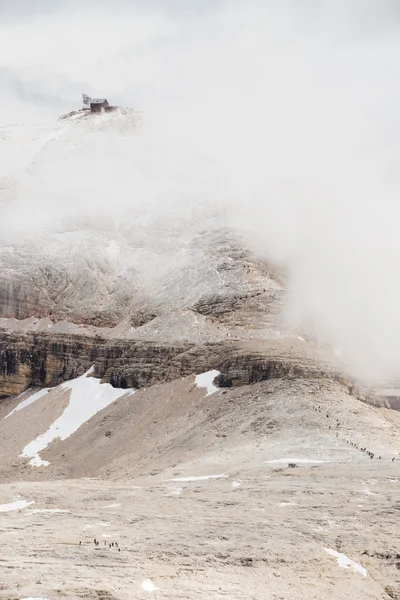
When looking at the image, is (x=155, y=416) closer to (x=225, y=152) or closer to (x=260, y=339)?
(x=260, y=339)

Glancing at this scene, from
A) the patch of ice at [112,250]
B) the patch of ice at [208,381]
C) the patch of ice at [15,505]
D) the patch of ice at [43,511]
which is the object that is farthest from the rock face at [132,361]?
the patch of ice at [43,511]

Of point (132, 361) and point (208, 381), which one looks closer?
point (208, 381)

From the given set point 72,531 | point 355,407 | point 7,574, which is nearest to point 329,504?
point 72,531

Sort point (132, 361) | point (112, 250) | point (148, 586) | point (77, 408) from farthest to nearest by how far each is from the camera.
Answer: point (112, 250) < point (132, 361) < point (77, 408) < point (148, 586)

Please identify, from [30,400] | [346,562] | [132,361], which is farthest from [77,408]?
[346,562]

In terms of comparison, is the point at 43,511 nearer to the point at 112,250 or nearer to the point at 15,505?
the point at 15,505

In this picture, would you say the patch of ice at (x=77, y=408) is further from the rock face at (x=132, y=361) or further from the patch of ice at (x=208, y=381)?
the patch of ice at (x=208, y=381)
